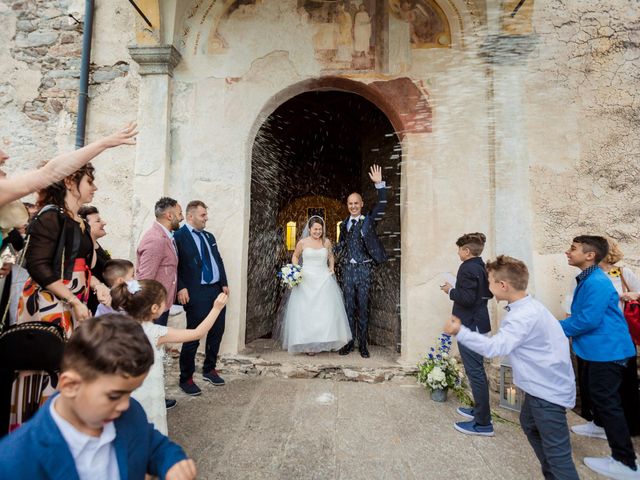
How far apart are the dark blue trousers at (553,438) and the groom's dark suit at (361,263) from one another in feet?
9.31

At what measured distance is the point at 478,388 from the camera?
3.22m

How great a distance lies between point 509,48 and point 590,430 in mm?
4244

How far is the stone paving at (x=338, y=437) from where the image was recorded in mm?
2613

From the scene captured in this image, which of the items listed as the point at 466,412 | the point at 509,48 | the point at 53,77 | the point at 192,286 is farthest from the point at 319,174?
the point at 466,412

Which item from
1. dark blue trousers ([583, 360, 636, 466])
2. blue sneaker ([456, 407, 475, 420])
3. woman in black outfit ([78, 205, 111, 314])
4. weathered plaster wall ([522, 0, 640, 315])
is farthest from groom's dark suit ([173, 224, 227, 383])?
weathered plaster wall ([522, 0, 640, 315])

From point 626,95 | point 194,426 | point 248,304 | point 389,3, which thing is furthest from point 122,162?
point 626,95

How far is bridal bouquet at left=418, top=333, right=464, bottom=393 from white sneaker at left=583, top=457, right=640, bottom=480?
4.22 feet

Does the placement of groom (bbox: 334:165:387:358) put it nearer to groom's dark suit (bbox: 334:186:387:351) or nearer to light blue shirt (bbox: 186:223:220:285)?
groom's dark suit (bbox: 334:186:387:351)

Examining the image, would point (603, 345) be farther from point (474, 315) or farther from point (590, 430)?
point (590, 430)

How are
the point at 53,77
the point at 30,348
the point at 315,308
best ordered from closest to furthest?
the point at 30,348
the point at 315,308
the point at 53,77

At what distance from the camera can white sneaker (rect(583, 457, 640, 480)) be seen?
2.64 metres

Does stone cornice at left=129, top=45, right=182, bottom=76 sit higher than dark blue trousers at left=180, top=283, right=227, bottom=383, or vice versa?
stone cornice at left=129, top=45, right=182, bottom=76

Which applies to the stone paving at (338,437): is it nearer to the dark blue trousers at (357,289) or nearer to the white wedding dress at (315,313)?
the white wedding dress at (315,313)

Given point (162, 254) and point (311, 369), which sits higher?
point (162, 254)
